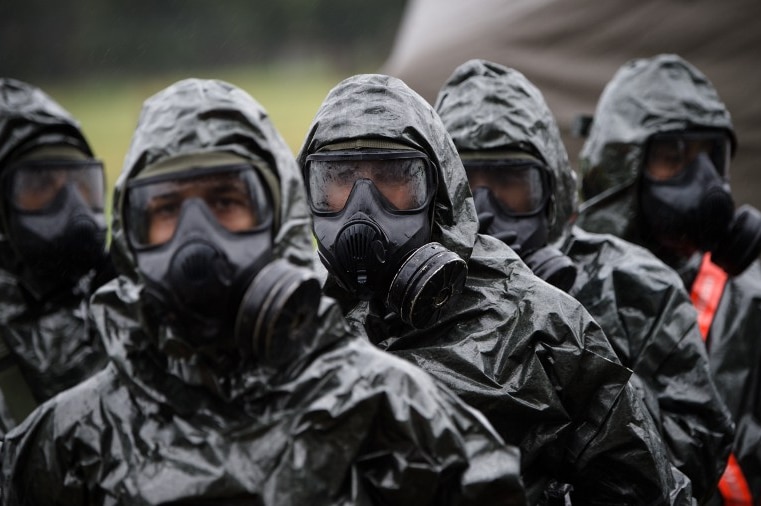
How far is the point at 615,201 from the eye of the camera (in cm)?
518

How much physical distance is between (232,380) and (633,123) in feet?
10.5

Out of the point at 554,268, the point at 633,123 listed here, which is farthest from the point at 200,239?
the point at 633,123

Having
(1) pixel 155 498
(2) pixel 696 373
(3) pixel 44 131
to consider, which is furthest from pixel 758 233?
(1) pixel 155 498

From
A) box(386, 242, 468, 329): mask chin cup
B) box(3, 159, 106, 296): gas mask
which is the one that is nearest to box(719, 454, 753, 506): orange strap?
box(386, 242, 468, 329): mask chin cup

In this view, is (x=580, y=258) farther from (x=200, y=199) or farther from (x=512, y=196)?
(x=200, y=199)

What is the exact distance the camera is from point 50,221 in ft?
13.9

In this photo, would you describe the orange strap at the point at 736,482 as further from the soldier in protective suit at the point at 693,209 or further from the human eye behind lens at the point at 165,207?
the human eye behind lens at the point at 165,207

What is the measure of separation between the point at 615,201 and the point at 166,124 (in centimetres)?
308

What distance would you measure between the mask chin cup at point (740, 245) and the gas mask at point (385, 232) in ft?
6.67

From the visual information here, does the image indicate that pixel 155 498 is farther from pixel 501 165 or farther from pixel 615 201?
pixel 615 201

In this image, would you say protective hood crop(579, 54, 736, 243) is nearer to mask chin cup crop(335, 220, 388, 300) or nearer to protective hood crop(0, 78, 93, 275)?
mask chin cup crop(335, 220, 388, 300)

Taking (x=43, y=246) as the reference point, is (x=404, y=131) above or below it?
above

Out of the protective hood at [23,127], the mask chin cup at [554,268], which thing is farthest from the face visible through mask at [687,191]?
the protective hood at [23,127]

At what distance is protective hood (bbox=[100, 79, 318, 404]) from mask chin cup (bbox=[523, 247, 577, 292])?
145 cm
